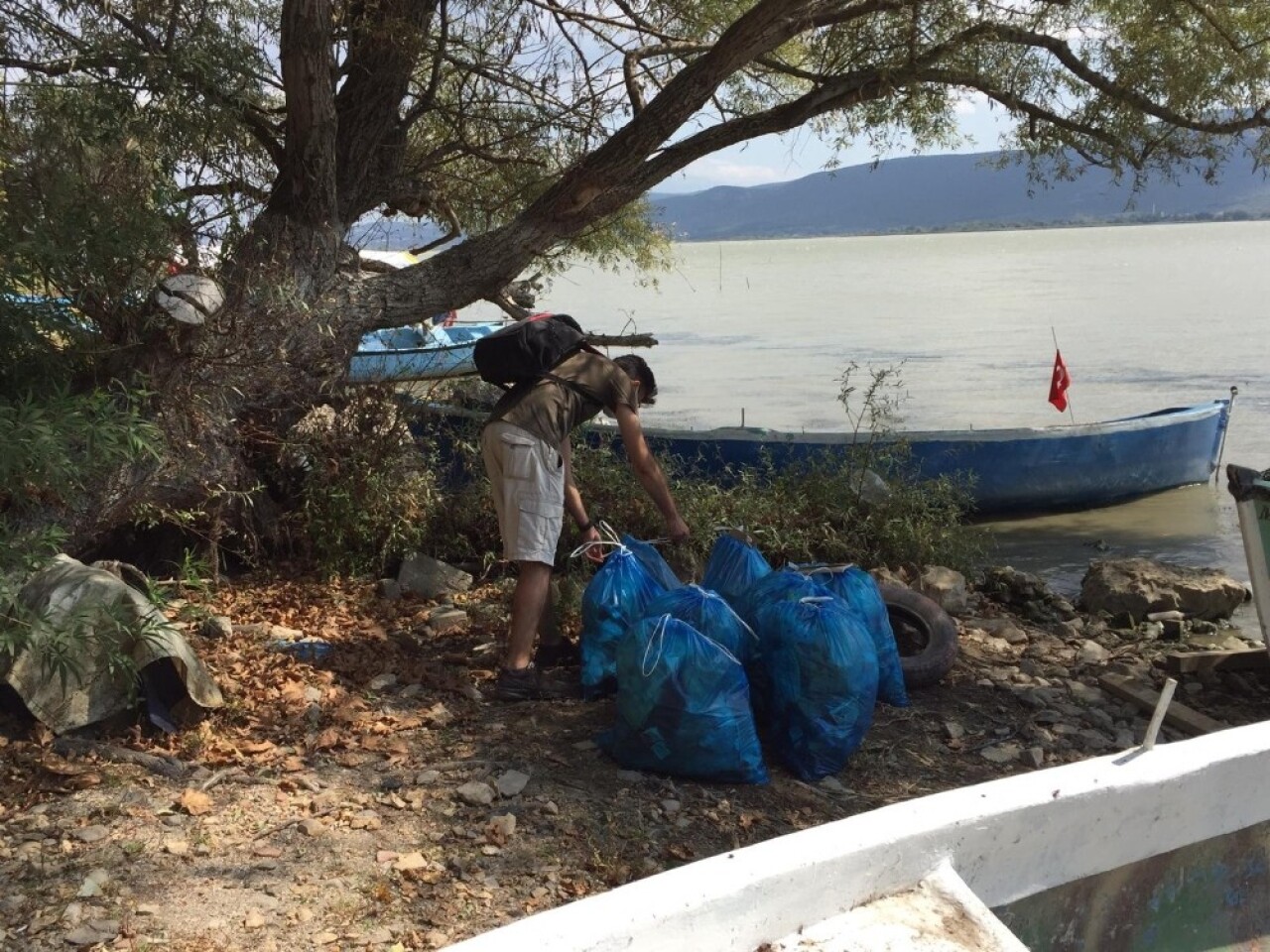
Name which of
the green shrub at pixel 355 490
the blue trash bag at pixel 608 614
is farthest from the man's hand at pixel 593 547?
the green shrub at pixel 355 490

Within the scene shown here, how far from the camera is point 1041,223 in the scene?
479ft

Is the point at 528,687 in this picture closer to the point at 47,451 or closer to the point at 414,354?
the point at 47,451

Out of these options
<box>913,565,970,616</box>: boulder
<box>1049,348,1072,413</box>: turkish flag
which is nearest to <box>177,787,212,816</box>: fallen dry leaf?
<box>913,565,970,616</box>: boulder

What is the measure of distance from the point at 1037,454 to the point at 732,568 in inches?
248

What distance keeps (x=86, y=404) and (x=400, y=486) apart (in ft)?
10.7

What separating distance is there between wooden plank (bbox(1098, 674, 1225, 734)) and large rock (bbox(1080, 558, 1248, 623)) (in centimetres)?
166

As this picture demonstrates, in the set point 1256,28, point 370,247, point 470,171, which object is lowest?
point 370,247

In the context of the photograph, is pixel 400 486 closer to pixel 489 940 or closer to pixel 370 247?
pixel 370 247

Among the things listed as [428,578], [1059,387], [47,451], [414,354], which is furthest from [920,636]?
[1059,387]

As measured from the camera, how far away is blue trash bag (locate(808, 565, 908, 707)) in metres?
4.89

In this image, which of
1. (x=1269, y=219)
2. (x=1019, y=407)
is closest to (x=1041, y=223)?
(x=1269, y=219)

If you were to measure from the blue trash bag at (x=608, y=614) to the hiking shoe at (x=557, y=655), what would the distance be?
0.41 metres

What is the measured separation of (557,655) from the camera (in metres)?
5.42

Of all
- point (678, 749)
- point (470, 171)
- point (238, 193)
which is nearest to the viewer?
point (678, 749)
